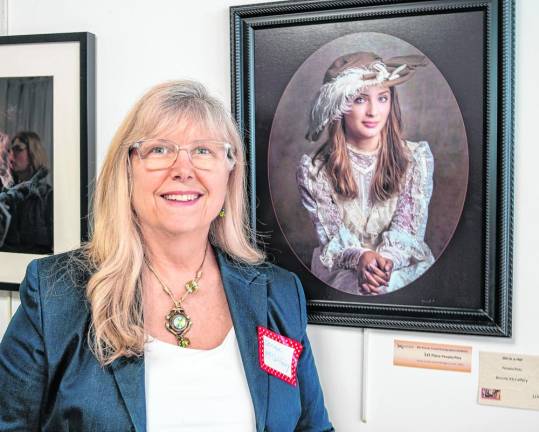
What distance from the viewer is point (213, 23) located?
1588mm

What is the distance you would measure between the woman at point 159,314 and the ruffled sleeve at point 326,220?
0.14 meters

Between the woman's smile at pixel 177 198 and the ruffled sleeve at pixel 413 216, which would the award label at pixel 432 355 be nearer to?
the ruffled sleeve at pixel 413 216

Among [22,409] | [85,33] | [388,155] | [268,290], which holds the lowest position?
[22,409]

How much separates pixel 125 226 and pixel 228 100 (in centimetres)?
48

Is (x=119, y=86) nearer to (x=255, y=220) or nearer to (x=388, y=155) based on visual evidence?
(x=255, y=220)

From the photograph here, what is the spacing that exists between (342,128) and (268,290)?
46 centimetres

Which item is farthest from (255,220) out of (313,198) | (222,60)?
(222,60)

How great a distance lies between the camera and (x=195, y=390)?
51.0 inches

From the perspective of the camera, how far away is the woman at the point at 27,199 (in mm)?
1693

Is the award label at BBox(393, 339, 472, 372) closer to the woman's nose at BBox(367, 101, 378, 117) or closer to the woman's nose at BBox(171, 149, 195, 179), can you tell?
the woman's nose at BBox(367, 101, 378, 117)

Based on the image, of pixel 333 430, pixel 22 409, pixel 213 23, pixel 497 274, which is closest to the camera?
pixel 22 409

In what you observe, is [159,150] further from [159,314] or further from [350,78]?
[350,78]

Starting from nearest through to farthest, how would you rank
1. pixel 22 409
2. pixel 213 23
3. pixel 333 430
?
pixel 22 409, pixel 333 430, pixel 213 23

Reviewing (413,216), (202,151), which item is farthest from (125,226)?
(413,216)
